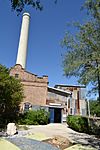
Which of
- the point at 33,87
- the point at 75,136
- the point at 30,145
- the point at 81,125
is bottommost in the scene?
the point at 30,145

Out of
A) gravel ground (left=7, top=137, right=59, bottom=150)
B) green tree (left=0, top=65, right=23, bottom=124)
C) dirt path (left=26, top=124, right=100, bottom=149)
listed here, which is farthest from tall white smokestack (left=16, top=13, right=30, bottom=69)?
gravel ground (left=7, top=137, right=59, bottom=150)

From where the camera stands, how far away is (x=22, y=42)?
45.0m

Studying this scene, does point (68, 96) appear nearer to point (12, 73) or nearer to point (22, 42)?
point (12, 73)

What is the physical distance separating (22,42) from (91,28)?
30194 mm

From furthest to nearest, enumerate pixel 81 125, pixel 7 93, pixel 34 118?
pixel 34 118 → pixel 7 93 → pixel 81 125

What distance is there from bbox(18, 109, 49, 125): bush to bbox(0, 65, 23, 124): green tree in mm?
1563

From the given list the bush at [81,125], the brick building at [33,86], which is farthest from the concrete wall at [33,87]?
the bush at [81,125]

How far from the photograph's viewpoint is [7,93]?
85.6 ft

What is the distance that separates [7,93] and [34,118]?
6427mm

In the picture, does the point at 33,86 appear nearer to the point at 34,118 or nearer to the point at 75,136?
the point at 34,118

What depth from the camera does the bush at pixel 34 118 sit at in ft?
96.7

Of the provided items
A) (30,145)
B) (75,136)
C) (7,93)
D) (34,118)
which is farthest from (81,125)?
(30,145)

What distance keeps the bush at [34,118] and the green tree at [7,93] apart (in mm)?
1563

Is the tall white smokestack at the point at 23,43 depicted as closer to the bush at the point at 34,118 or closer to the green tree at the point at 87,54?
the bush at the point at 34,118
